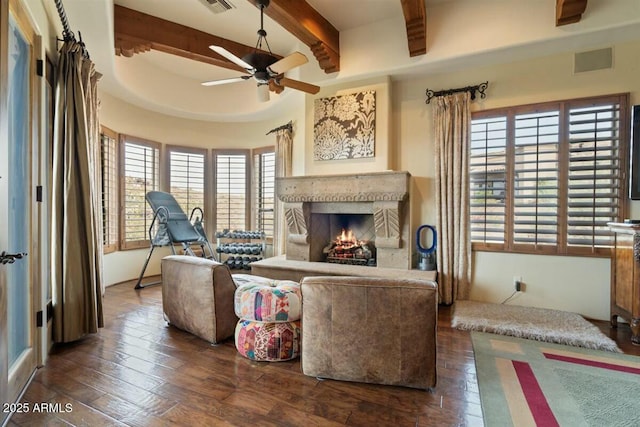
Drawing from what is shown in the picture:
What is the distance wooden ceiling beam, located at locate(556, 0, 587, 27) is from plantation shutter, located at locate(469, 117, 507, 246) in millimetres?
1033

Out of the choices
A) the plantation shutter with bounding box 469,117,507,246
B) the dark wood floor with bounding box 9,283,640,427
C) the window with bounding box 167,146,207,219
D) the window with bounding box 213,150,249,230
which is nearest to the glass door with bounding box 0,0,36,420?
the dark wood floor with bounding box 9,283,640,427

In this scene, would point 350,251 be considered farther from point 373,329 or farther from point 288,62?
point 288,62

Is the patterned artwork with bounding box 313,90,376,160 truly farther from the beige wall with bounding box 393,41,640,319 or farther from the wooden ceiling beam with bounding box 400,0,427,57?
the wooden ceiling beam with bounding box 400,0,427,57

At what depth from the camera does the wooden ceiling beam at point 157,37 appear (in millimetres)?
3602

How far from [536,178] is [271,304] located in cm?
331

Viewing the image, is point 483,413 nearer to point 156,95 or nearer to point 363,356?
point 363,356

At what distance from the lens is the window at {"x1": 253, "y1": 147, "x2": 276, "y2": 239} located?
5.79 metres

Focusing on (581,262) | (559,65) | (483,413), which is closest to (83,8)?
(483,413)

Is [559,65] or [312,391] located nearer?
[312,391]

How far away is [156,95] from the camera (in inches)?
198

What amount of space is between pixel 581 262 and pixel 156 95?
20.8 feet

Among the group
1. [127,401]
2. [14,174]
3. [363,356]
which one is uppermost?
[14,174]

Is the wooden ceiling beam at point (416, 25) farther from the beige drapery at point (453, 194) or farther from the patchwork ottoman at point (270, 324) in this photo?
the patchwork ottoman at point (270, 324)

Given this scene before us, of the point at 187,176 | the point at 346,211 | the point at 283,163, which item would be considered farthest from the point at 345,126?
the point at 187,176
